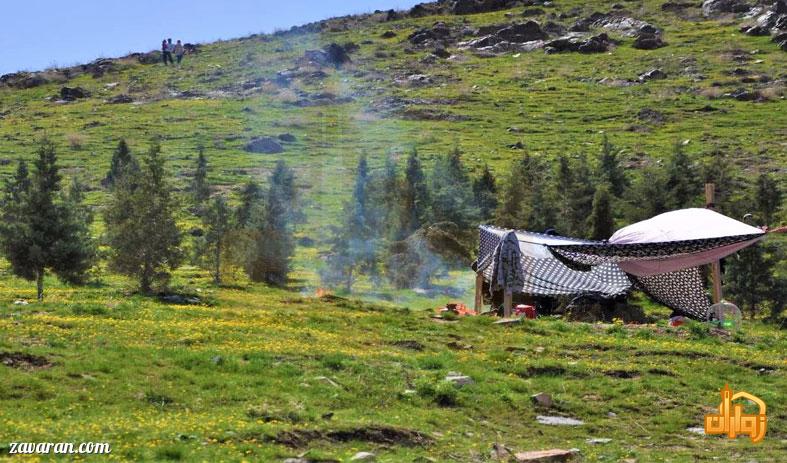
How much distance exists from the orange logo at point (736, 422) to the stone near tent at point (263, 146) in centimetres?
11440

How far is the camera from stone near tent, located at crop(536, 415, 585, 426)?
18.2 m

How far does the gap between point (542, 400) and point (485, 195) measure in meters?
64.3

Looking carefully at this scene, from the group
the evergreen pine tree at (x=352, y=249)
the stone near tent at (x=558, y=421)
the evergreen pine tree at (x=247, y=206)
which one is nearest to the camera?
the stone near tent at (x=558, y=421)

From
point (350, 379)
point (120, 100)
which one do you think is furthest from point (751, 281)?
point (120, 100)

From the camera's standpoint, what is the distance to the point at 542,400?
19234mm

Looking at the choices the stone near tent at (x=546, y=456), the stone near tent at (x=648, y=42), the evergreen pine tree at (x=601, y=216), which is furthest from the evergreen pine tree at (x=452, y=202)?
the stone near tent at (x=648, y=42)

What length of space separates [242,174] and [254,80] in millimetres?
69636

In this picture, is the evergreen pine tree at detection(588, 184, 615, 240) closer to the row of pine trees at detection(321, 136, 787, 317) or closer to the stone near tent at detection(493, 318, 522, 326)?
the row of pine trees at detection(321, 136, 787, 317)

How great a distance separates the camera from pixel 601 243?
30.9 m

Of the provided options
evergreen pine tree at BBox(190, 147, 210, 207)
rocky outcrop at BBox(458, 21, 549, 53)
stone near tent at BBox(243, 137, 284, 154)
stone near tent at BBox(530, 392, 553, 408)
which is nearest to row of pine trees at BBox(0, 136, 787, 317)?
evergreen pine tree at BBox(190, 147, 210, 207)

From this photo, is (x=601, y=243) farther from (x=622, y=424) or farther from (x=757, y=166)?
(x=757, y=166)

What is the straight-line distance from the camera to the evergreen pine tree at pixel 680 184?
71375 millimetres

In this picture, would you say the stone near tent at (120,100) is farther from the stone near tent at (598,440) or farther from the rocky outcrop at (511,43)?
the stone near tent at (598,440)

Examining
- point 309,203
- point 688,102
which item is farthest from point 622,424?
point 688,102
